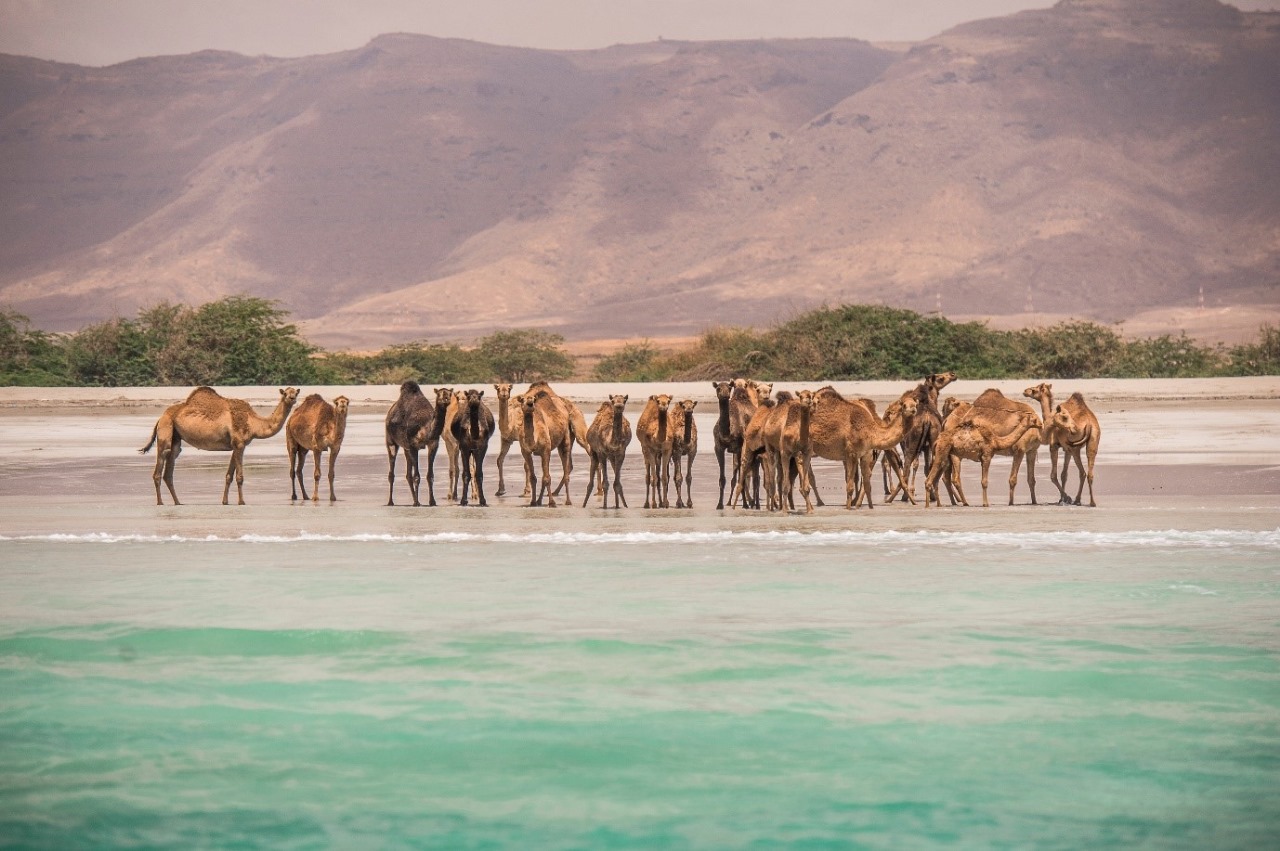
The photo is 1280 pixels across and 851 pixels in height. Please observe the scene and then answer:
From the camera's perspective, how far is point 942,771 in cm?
838

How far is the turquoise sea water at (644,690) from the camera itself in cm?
773

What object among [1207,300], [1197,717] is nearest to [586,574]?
[1197,717]

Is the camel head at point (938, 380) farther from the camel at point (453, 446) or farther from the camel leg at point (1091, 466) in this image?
the camel at point (453, 446)

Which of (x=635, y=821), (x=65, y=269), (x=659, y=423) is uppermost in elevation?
(x=65, y=269)

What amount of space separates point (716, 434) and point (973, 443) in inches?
98.9

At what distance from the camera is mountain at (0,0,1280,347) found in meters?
116

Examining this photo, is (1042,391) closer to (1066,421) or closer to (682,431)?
(1066,421)

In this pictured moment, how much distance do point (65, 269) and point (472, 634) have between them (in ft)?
451

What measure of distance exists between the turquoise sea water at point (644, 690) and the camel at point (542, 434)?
2216 millimetres

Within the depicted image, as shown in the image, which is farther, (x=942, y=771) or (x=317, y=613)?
(x=317, y=613)


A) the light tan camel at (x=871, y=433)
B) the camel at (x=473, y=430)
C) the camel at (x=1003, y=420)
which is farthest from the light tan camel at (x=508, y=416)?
the camel at (x=1003, y=420)

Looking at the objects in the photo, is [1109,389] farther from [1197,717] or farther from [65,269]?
[65,269]

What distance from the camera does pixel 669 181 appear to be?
142 metres

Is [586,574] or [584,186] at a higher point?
[584,186]
